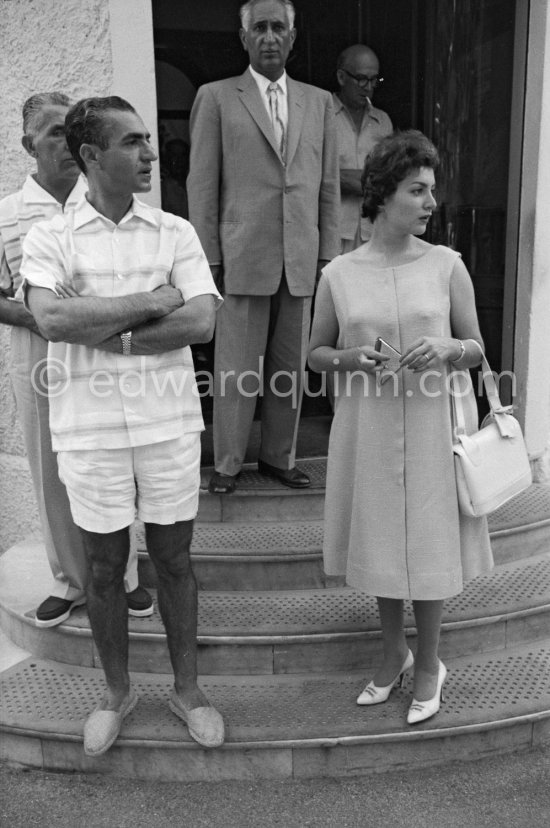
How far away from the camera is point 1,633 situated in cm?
351

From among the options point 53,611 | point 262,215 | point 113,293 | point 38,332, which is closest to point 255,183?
Answer: point 262,215

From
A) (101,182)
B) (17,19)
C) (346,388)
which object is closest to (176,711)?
(346,388)

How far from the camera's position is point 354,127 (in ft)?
14.4

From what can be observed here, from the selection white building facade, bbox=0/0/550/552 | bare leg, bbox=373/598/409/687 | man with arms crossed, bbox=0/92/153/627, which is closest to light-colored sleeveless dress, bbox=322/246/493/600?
bare leg, bbox=373/598/409/687

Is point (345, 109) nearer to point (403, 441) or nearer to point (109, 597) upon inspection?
point (403, 441)

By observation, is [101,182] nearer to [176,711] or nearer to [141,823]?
[176,711]

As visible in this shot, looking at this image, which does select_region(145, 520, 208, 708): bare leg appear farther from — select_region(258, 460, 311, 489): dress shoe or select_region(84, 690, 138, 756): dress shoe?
select_region(258, 460, 311, 489): dress shoe

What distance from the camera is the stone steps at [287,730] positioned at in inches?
106

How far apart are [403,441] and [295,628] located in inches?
37.8

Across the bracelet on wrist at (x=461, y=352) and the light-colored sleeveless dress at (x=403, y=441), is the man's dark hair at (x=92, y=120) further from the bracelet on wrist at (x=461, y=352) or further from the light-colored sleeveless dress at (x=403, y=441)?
the bracelet on wrist at (x=461, y=352)

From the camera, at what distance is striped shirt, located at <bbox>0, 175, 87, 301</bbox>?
2902 millimetres

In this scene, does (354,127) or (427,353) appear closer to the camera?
(427,353)

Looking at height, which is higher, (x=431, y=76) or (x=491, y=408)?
(x=431, y=76)

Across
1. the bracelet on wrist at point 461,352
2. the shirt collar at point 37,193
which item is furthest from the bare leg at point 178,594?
the shirt collar at point 37,193
